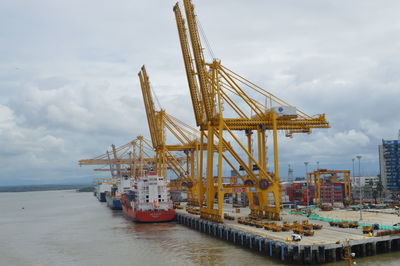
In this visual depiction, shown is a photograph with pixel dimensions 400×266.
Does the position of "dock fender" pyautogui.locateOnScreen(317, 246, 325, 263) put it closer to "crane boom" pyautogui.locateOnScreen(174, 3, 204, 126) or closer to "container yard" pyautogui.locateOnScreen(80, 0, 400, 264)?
"container yard" pyautogui.locateOnScreen(80, 0, 400, 264)

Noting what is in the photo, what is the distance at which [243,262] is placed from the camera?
3331 centimetres

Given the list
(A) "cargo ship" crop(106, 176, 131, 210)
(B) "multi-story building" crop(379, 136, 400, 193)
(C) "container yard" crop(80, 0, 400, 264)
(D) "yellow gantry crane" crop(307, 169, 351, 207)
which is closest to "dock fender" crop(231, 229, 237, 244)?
(C) "container yard" crop(80, 0, 400, 264)

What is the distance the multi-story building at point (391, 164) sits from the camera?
124 meters

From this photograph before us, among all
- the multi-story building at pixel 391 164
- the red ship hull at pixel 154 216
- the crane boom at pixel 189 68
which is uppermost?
the crane boom at pixel 189 68

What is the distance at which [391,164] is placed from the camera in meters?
125

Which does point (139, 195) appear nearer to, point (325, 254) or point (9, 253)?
point (9, 253)

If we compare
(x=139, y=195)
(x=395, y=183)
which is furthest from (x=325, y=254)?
(x=395, y=183)

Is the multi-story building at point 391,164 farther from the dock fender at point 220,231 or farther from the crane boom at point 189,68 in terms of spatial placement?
the dock fender at point 220,231

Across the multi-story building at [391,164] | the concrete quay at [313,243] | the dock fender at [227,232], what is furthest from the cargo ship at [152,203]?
the multi-story building at [391,164]

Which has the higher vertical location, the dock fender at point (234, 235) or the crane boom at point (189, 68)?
the crane boom at point (189, 68)

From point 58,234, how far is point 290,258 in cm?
3523

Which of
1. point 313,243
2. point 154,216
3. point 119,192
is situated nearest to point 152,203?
point 154,216

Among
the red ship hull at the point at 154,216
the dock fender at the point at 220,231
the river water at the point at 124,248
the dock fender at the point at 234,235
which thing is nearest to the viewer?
the river water at the point at 124,248

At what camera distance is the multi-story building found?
124m
